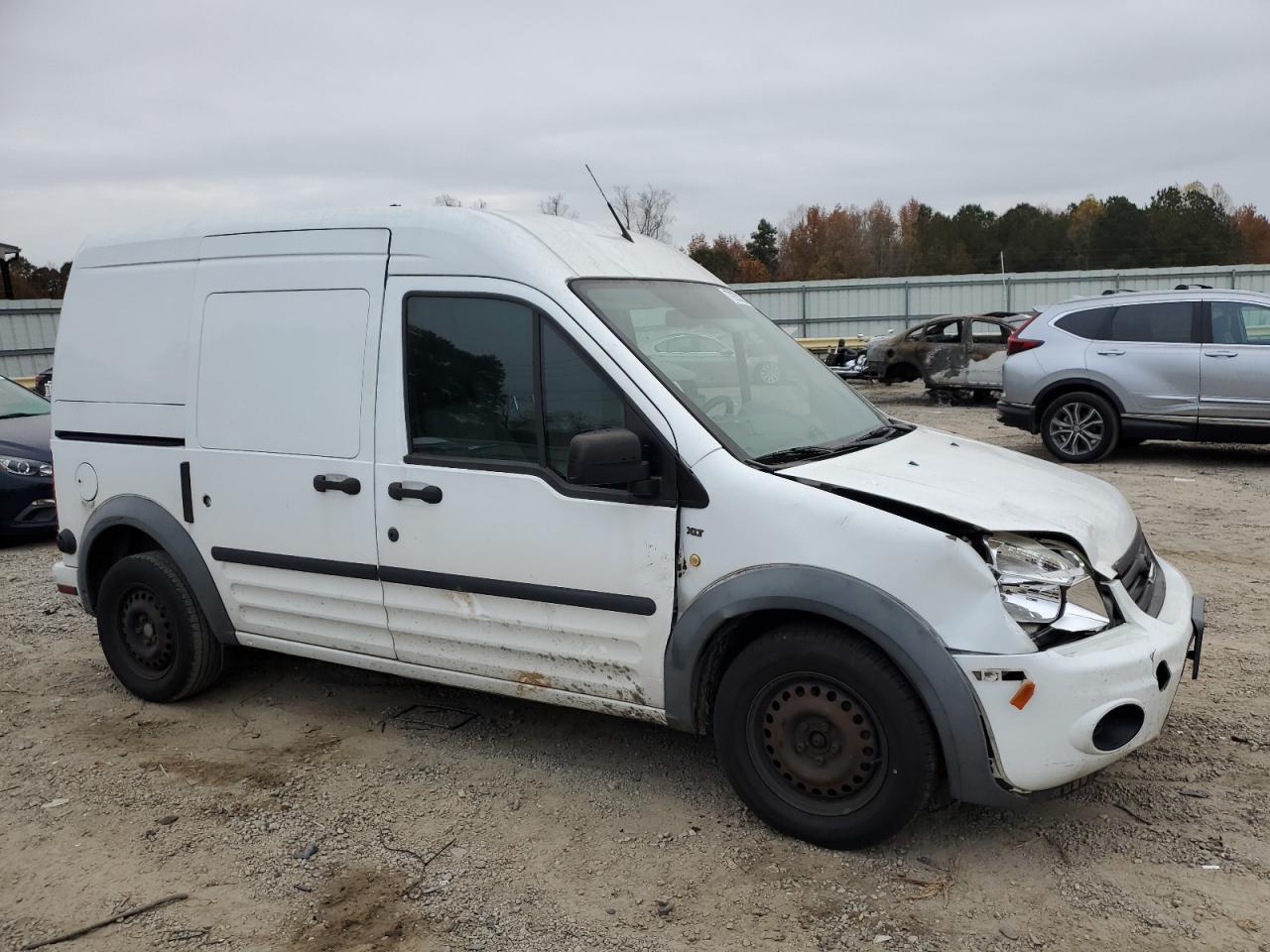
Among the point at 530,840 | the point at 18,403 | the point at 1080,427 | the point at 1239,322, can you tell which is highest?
the point at 1239,322

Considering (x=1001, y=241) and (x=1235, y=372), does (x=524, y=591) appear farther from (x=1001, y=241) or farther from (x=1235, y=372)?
(x=1001, y=241)

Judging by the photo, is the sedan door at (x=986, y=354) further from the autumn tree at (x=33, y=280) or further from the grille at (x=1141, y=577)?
the autumn tree at (x=33, y=280)

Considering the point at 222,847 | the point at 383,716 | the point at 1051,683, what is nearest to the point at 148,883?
the point at 222,847

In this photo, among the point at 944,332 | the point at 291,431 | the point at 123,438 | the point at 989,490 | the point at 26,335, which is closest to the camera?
the point at 989,490

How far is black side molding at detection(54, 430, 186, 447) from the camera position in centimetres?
461

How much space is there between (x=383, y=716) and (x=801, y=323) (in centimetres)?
2595

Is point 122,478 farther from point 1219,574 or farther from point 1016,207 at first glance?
point 1016,207

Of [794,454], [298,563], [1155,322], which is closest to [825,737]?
[794,454]

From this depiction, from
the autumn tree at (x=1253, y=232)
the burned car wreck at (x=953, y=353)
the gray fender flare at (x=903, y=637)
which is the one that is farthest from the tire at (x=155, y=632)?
the autumn tree at (x=1253, y=232)

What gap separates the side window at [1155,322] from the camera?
1040cm

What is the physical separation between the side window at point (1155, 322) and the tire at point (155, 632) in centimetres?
930

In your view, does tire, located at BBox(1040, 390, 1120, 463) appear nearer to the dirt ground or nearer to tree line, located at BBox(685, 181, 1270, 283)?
the dirt ground

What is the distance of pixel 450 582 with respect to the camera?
391cm

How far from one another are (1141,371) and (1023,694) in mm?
8641
